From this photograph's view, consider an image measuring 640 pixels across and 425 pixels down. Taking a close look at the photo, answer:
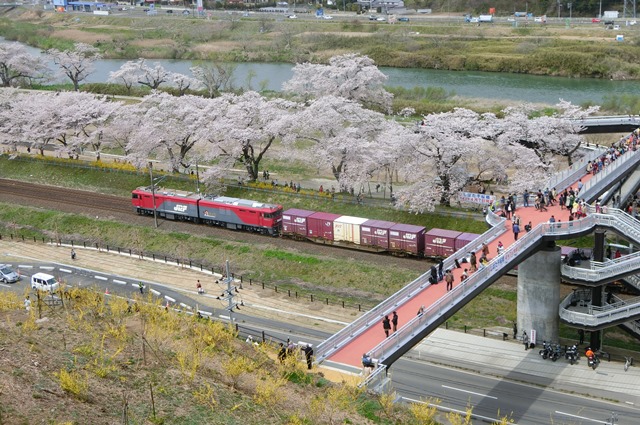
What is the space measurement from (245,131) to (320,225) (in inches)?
603

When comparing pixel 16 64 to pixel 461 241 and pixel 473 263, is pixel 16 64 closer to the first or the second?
pixel 461 241

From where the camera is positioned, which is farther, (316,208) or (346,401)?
(316,208)

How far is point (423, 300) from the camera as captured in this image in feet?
114

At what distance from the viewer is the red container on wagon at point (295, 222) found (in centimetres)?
5691

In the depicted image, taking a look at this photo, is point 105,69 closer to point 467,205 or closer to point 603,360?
point 467,205

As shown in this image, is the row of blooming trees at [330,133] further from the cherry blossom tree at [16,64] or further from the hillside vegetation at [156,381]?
the hillside vegetation at [156,381]

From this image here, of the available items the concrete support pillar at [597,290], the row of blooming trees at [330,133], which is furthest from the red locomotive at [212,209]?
the concrete support pillar at [597,290]

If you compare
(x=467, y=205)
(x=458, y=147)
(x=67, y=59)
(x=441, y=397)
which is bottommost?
(x=441, y=397)

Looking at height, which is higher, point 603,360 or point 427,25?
point 427,25

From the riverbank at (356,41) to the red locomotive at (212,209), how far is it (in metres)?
73.3

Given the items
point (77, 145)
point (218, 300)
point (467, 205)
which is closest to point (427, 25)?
point (77, 145)

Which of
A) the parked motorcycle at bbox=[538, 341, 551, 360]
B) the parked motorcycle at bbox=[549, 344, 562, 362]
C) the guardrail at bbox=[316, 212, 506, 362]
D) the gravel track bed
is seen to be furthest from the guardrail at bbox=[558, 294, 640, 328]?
the gravel track bed

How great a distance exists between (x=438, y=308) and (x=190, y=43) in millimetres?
137010

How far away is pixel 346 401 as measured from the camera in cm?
2617
